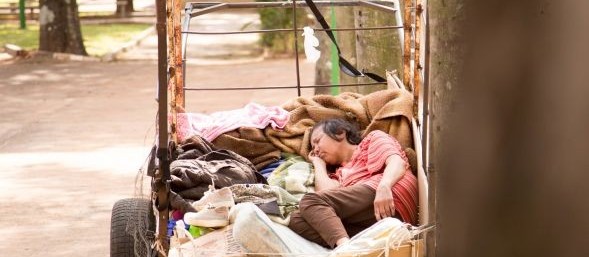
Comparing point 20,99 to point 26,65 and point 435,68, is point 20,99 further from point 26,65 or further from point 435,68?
point 435,68

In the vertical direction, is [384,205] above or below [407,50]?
below

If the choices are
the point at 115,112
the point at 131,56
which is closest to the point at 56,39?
the point at 131,56

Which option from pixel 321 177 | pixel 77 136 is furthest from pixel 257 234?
pixel 77 136

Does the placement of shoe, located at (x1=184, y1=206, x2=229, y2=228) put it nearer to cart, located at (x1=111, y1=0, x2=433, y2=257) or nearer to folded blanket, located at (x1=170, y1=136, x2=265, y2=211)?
cart, located at (x1=111, y1=0, x2=433, y2=257)

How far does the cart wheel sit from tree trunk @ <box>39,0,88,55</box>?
46.9 feet

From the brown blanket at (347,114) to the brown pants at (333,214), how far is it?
2.13 ft

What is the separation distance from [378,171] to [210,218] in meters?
0.83

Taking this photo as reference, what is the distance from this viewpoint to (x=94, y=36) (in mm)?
23688

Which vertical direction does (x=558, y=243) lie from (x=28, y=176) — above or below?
above

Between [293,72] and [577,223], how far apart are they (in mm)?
13484

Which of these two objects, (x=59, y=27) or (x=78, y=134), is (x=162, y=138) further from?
(x=59, y=27)

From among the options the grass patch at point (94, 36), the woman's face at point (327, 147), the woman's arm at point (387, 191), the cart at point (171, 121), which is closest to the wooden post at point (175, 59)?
the cart at point (171, 121)

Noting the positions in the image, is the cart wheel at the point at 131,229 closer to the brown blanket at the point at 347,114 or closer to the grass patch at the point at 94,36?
the brown blanket at the point at 347,114

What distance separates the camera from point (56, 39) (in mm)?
18734
